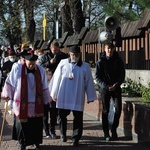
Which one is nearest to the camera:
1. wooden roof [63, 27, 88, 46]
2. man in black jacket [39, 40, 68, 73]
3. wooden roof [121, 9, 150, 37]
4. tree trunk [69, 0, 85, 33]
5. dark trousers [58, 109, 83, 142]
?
dark trousers [58, 109, 83, 142]

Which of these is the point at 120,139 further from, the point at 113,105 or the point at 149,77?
the point at 149,77

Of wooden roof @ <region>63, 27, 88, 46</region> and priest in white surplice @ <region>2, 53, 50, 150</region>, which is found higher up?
wooden roof @ <region>63, 27, 88, 46</region>

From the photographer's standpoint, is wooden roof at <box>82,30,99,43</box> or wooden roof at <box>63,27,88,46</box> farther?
wooden roof at <box>63,27,88,46</box>

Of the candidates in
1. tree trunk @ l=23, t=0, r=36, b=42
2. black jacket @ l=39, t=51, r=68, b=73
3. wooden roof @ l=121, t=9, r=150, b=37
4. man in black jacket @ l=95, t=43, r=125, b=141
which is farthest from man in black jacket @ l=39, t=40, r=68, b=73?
tree trunk @ l=23, t=0, r=36, b=42

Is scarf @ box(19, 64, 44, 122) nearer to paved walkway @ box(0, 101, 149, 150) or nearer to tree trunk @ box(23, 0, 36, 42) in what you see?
paved walkway @ box(0, 101, 149, 150)

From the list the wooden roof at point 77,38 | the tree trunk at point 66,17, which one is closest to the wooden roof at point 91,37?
the wooden roof at point 77,38

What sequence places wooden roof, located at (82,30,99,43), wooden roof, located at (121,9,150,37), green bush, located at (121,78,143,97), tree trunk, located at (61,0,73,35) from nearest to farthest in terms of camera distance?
Result: green bush, located at (121,78,143,97)
wooden roof, located at (121,9,150,37)
wooden roof, located at (82,30,99,43)
tree trunk, located at (61,0,73,35)

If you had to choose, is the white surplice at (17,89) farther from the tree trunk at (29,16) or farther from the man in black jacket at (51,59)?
the tree trunk at (29,16)

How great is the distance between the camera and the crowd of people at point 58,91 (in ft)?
24.3

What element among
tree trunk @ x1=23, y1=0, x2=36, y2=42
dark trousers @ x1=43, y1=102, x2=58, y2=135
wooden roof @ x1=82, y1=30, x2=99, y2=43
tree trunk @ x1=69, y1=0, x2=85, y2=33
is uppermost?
tree trunk @ x1=23, y1=0, x2=36, y2=42

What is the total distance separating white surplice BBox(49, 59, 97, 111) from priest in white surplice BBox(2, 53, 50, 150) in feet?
1.67

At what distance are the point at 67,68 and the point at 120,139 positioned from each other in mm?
1775

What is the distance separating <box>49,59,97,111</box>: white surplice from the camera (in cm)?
799

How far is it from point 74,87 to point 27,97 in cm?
101
